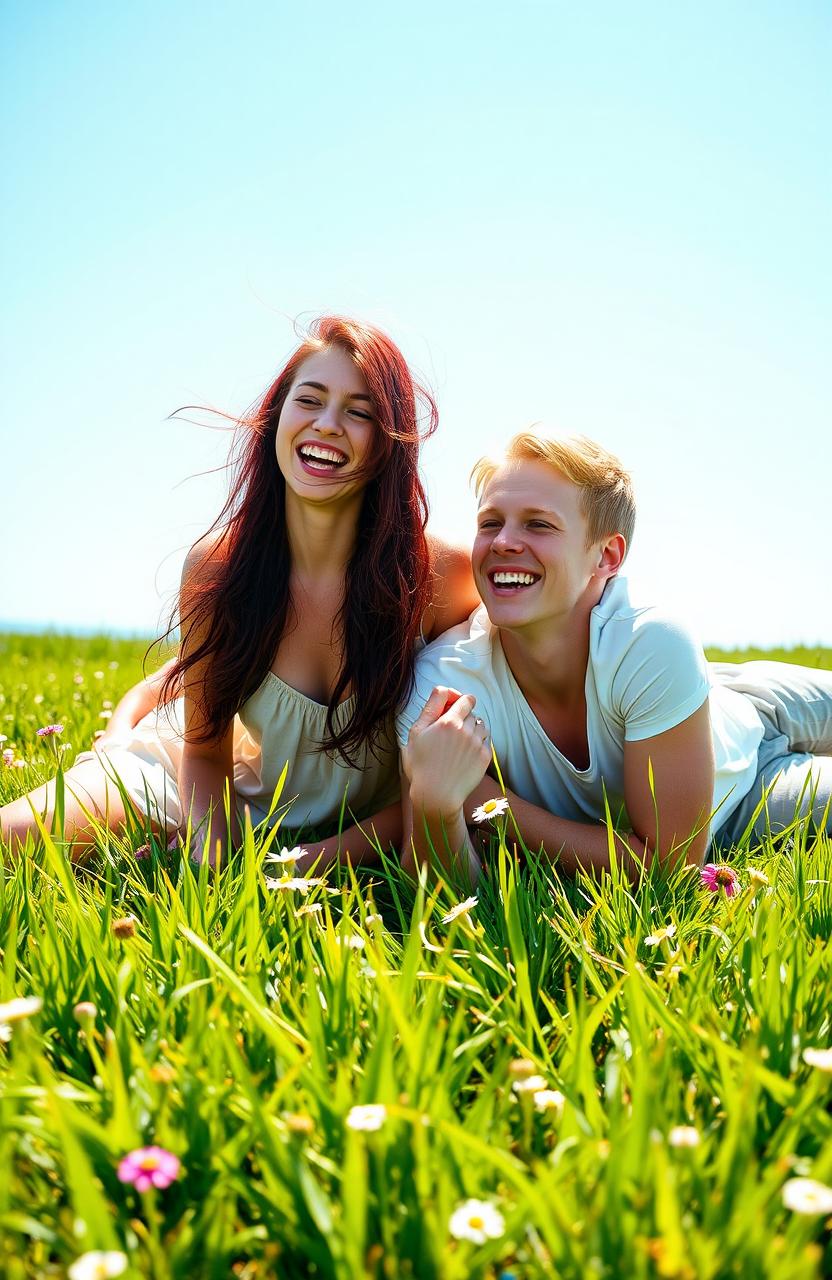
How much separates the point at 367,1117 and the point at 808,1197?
0.49 meters

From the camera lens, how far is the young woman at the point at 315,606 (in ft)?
10.6

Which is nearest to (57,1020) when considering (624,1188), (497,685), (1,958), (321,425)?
(1,958)

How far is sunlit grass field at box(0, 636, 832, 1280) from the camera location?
3.68ft

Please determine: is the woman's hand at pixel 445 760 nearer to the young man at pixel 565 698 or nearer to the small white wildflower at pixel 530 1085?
the young man at pixel 565 698

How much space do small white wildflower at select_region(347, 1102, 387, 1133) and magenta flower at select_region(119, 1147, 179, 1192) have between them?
21cm

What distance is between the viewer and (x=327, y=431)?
10.4 feet

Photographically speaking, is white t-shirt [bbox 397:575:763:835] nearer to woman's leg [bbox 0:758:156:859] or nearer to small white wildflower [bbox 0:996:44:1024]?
woman's leg [bbox 0:758:156:859]

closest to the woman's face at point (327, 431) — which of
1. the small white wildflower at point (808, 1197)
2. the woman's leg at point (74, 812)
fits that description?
the woman's leg at point (74, 812)

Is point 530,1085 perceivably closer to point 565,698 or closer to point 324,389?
point 565,698

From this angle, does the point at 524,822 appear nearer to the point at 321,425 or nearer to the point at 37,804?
the point at 321,425

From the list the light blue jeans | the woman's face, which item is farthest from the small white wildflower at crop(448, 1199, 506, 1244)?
the light blue jeans

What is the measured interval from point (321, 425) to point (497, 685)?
0.98m

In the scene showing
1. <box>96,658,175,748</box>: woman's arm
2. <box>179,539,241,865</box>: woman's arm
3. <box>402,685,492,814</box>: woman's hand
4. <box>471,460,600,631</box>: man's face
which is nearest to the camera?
<box>402,685,492,814</box>: woman's hand

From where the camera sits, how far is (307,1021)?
155cm
